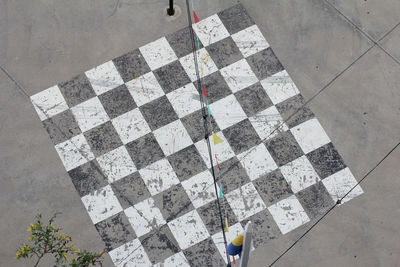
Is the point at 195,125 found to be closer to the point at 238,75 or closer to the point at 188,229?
the point at 238,75

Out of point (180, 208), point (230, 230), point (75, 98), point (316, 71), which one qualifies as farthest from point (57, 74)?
point (316, 71)

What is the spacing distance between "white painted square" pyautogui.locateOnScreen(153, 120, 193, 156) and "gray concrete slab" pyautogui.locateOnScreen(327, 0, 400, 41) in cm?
242

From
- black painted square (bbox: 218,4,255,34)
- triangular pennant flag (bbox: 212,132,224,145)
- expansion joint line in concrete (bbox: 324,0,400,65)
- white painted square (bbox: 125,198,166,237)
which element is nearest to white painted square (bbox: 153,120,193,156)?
triangular pennant flag (bbox: 212,132,224,145)

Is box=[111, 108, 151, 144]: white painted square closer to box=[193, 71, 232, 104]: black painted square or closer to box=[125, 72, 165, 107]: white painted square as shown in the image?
box=[125, 72, 165, 107]: white painted square

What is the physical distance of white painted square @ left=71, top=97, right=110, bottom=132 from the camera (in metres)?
5.26

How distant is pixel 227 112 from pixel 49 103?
1.98m

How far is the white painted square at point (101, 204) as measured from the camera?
4.96 m

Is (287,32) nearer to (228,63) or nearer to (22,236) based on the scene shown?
(228,63)

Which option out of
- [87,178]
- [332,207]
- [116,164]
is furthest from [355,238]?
[87,178]

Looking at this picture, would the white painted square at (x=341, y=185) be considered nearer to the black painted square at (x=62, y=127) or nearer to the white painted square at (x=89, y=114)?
the white painted square at (x=89, y=114)

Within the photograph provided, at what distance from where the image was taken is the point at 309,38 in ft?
18.5

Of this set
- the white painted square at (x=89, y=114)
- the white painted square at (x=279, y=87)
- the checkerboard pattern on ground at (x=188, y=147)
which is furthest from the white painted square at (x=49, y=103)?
the white painted square at (x=279, y=87)

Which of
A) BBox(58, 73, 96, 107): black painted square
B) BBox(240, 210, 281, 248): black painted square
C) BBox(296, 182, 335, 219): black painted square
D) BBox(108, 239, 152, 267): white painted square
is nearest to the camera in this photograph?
BBox(108, 239, 152, 267): white painted square

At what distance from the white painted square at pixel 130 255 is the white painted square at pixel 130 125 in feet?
3.63
